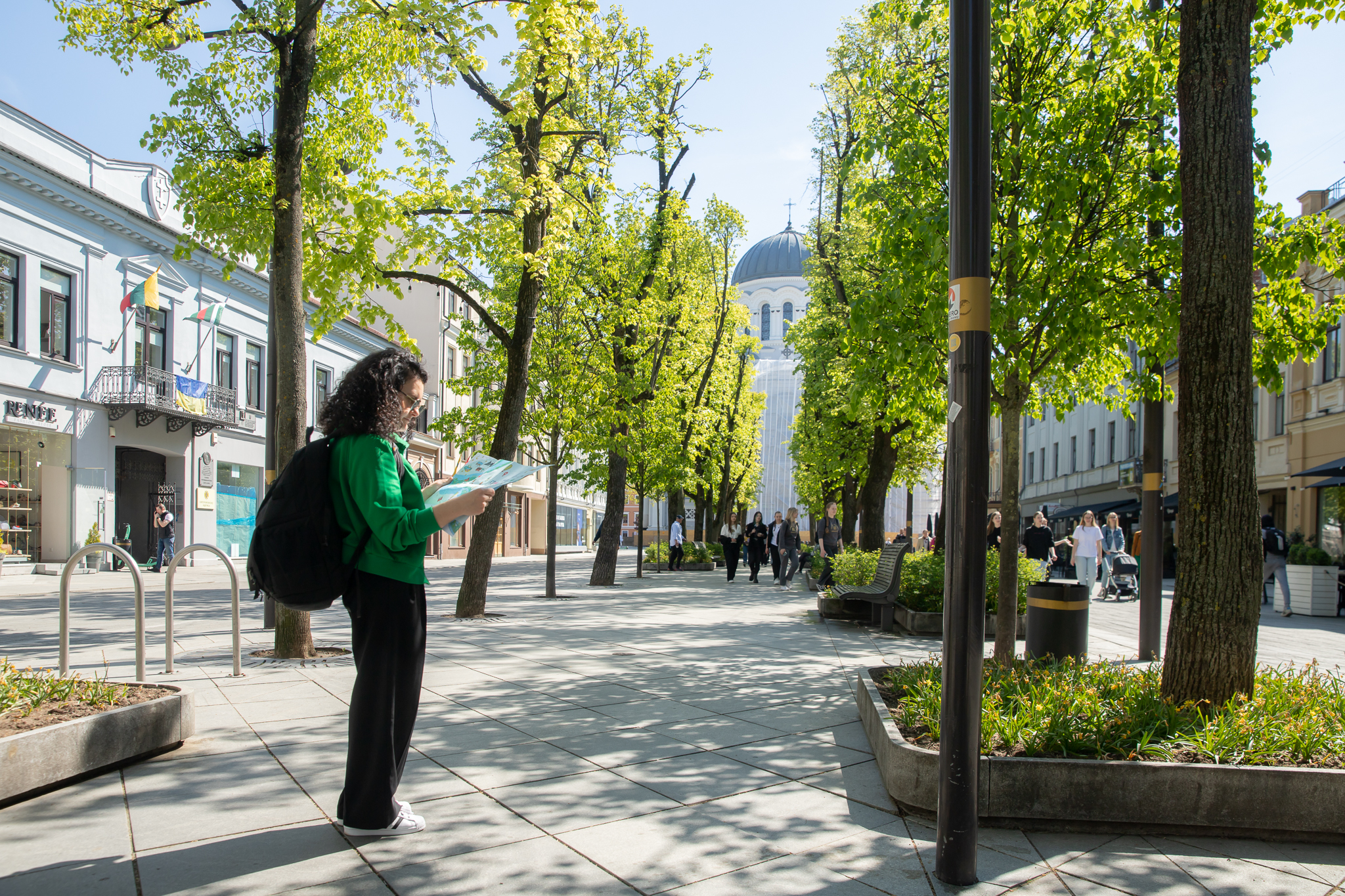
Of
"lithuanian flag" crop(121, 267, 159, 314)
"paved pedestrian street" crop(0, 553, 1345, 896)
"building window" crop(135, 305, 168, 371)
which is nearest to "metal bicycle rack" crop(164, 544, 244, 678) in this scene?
"paved pedestrian street" crop(0, 553, 1345, 896)

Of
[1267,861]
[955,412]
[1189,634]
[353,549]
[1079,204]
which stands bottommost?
[1267,861]

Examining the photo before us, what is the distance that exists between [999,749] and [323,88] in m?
9.58

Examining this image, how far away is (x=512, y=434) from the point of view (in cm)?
1302

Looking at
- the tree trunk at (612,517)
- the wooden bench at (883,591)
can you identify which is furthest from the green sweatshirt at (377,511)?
the tree trunk at (612,517)

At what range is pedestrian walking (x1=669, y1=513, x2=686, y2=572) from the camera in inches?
1166

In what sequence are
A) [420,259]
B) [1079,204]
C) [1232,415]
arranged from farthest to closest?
[420,259], [1079,204], [1232,415]

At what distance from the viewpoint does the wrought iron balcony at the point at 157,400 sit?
78.8 ft

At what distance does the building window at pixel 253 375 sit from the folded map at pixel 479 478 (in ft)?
96.5

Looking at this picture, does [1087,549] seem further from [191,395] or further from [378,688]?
[191,395]

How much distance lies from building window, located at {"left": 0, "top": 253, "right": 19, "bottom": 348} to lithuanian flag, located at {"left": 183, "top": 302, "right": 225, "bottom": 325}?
18.3 ft

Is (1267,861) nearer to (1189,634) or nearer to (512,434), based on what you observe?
(1189,634)

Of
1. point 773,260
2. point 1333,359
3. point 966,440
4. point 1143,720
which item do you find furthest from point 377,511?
point 773,260

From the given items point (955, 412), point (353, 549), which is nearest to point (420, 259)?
point (353, 549)

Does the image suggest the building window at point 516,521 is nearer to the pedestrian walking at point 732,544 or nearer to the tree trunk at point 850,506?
the tree trunk at point 850,506
